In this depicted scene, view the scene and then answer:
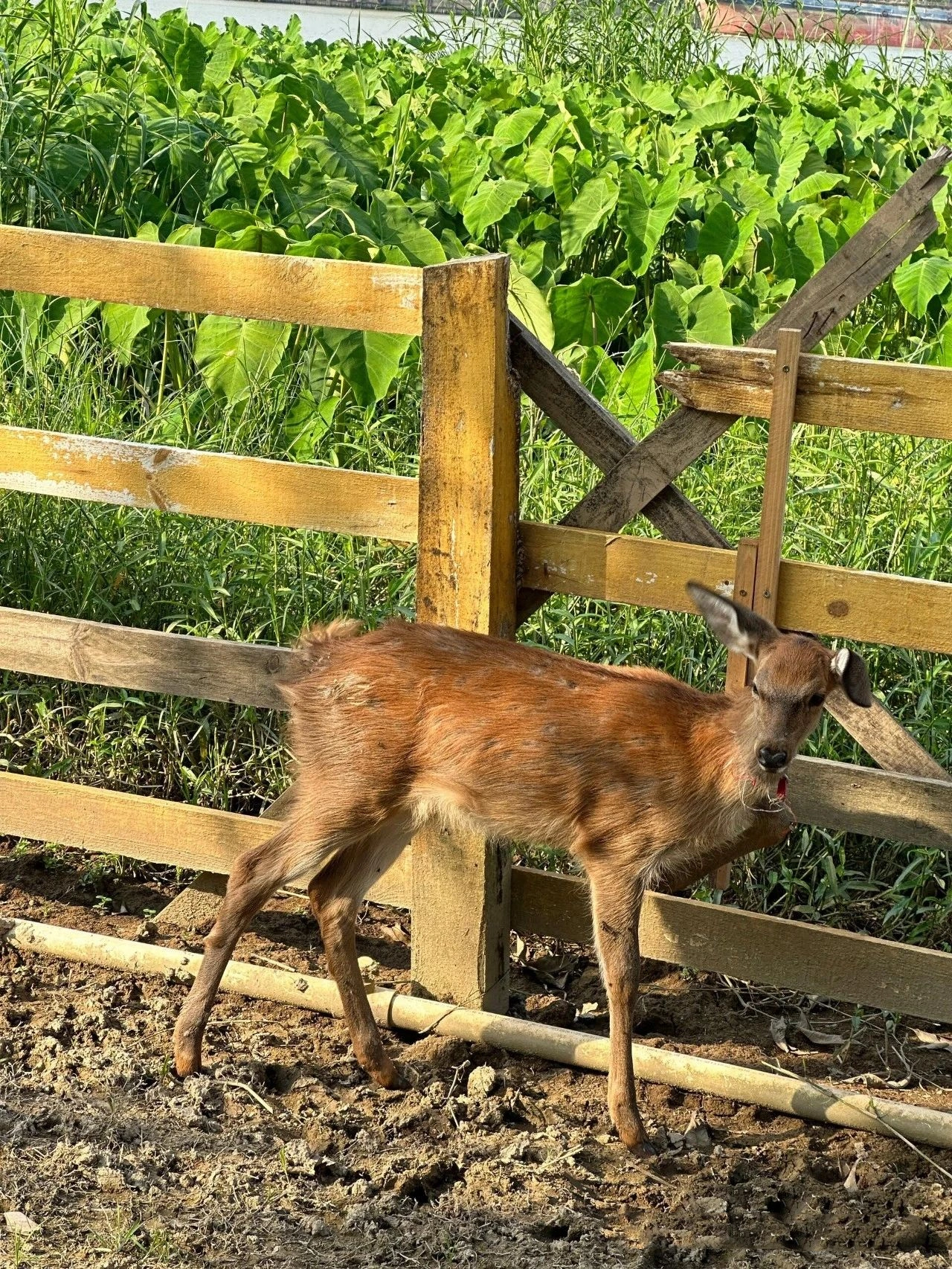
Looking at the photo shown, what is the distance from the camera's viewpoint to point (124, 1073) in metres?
4.26

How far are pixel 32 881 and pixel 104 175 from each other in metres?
3.68

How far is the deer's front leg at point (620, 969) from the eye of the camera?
4.05 metres

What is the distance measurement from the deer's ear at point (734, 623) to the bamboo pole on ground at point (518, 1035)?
120 cm

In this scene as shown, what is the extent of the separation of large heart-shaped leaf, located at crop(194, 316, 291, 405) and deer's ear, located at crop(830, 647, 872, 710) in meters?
3.31

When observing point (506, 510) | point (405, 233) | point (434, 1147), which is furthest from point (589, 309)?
point (434, 1147)

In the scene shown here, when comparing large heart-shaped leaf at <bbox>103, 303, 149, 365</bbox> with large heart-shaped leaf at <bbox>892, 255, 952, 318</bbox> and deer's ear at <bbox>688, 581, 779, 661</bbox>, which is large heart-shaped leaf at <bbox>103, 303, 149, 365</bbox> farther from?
deer's ear at <bbox>688, 581, 779, 661</bbox>

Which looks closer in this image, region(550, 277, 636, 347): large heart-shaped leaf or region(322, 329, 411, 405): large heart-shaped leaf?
region(322, 329, 411, 405): large heart-shaped leaf

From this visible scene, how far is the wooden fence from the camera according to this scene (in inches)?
155

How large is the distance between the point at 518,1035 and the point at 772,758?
4.04 ft

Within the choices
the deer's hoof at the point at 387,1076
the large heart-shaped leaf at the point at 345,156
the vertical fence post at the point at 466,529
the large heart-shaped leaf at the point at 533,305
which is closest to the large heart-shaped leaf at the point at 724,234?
the large heart-shaped leaf at the point at 533,305

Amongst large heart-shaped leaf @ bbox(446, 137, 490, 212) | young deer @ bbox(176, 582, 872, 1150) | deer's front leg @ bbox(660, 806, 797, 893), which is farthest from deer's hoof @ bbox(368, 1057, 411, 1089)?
large heart-shaped leaf @ bbox(446, 137, 490, 212)

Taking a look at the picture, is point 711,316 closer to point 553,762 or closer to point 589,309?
point 589,309

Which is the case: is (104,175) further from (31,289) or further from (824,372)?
(824,372)

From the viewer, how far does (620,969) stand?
409 cm
